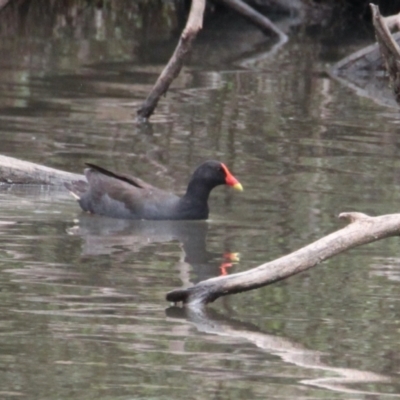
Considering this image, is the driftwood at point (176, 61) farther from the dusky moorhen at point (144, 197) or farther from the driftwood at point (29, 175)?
the dusky moorhen at point (144, 197)

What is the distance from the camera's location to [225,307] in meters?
7.89

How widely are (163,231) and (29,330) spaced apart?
3673mm

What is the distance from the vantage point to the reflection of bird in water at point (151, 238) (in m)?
9.48

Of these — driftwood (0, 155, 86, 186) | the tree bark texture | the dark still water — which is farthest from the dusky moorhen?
the tree bark texture

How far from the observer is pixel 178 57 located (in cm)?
1457

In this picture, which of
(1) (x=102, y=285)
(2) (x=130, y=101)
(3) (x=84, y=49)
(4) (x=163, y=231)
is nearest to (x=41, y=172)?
(4) (x=163, y=231)

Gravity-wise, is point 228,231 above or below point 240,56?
below

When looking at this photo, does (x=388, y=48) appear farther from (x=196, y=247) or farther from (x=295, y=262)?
(x=295, y=262)

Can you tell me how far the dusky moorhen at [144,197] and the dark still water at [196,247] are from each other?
0.15 m

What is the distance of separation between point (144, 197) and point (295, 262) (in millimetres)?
3824

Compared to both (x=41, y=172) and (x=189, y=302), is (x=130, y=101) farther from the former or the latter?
(x=189, y=302)

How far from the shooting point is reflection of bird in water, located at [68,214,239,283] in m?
9.48

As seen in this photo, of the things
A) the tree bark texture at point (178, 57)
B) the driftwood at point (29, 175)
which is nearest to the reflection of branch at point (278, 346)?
the driftwood at point (29, 175)

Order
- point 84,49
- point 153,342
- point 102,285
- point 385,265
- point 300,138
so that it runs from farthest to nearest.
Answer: point 84,49 → point 300,138 → point 385,265 → point 102,285 → point 153,342
